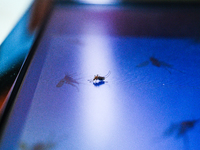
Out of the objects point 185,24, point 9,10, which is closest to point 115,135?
point 185,24

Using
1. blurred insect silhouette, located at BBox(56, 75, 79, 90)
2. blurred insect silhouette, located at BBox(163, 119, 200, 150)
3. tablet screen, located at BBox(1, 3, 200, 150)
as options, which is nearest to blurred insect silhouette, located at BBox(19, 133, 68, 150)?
tablet screen, located at BBox(1, 3, 200, 150)

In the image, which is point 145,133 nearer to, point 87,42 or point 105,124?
point 105,124

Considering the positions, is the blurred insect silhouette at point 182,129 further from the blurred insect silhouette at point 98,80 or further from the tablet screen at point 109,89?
the blurred insect silhouette at point 98,80

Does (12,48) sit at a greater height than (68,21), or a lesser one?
lesser

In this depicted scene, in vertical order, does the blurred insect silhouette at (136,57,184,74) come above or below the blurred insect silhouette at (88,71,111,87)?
above

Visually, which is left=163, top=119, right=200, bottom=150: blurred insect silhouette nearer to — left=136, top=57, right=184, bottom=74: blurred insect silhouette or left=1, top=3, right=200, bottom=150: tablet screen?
left=1, top=3, right=200, bottom=150: tablet screen

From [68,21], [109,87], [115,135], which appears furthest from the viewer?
[68,21]

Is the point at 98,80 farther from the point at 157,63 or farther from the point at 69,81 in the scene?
the point at 157,63

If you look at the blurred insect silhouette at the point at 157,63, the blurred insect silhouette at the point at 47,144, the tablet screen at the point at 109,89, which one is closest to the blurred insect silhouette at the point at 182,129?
the tablet screen at the point at 109,89

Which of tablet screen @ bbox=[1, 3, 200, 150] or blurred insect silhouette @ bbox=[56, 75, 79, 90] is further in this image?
blurred insect silhouette @ bbox=[56, 75, 79, 90]
